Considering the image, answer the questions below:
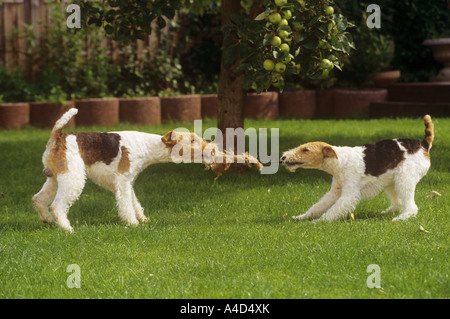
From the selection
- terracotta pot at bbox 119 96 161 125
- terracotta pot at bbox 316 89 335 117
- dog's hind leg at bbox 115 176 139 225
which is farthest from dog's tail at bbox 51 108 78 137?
terracotta pot at bbox 316 89 335 117

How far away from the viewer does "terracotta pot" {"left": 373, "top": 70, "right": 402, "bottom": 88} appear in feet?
41.0

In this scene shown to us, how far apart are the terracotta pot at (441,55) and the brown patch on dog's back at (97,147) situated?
902 cm

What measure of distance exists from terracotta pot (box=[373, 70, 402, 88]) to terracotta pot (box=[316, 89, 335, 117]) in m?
1.40

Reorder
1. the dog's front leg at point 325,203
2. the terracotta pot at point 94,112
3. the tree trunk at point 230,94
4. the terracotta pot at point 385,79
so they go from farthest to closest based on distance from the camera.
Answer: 1. the terracotta pot at point 385,79
2. the terracotta pot at point 94,112
3. the tree trunk at point 230,94
4. the dog's front leg at point 325,203

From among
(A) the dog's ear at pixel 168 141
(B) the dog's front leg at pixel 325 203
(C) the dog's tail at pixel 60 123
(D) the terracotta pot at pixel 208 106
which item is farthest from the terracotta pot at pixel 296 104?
(C) the dog's tail at pixel 60 123

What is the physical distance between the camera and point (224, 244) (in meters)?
4.71

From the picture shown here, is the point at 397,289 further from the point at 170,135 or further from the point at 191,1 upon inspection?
the point at 191,1

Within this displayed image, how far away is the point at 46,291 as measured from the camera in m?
3.91

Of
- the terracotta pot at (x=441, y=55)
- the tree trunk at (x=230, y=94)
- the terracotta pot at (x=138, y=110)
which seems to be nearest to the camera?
the tree trunk at (x=230, y=94)

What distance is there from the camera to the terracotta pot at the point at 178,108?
10.6 metres

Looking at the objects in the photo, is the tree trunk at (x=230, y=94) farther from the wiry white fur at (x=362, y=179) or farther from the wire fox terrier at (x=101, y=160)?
the wiry white fur at (x=362, y=179)

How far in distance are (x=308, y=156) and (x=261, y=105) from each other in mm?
5898

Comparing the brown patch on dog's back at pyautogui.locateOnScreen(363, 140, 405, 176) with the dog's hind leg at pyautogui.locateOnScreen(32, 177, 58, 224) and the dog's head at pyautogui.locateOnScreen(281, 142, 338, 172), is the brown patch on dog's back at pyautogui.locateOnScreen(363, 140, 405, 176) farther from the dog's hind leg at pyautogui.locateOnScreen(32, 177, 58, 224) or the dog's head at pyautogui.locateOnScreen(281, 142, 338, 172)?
the dog's hind leg at pyautogui.locateOnScreen(32, 177, 58, 224)
